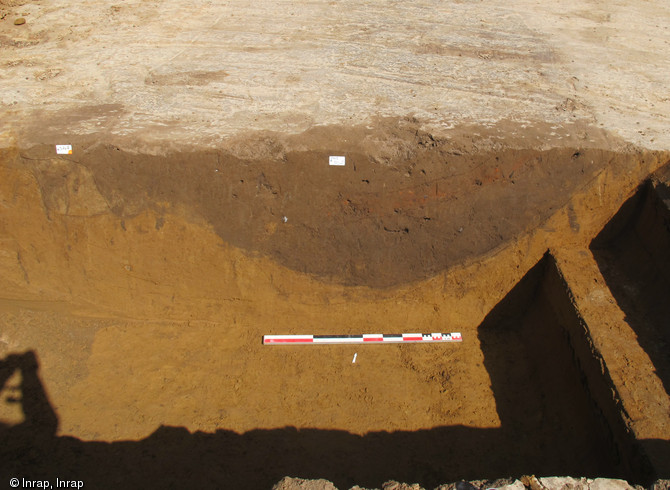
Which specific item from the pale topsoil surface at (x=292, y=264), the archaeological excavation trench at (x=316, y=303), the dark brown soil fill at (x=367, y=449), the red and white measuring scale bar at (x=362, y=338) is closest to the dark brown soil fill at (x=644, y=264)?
the archaeological excavation trench at (x=316, y=303)

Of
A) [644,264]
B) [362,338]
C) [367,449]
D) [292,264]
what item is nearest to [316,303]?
[292,264]

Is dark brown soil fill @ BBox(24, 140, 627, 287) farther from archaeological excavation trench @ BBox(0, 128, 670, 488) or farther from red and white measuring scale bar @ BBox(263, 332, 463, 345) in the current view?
red and white measuring scale bar @ BBox(263, 332, 463, 345)

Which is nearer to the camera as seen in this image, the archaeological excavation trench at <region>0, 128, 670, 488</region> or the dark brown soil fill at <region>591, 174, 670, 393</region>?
the dark brown soil fill at <region>591, 174, 670, 393</region>

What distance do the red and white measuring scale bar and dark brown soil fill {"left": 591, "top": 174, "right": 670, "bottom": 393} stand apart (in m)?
1.68

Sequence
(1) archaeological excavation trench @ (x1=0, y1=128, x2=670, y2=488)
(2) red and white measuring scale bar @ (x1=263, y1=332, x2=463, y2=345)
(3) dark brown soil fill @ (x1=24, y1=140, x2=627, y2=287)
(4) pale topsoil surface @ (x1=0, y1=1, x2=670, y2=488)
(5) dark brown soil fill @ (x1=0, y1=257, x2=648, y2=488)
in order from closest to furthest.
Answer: (5) dark brown soil fill @ (x1=0, y1=257, x2=648, y2=488) < (1) archaeological excavation trench @ (x1=0, y1=128, x2=670, y2=488) < (4) pale topsoil surface @ (x1=0, y1=1, x2=670, y2=488) < (3) dark brown soil fill @ (x1=24, y1=140, x2=627, y2=287) < (2) red and white measuring scale bar @ (x1=263, y1=332, x2=463, y2=345)

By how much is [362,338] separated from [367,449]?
3.91 ft

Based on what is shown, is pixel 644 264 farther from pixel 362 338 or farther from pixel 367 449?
pixel 367 449

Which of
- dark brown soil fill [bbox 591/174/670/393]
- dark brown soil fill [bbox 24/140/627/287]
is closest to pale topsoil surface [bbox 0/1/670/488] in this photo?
dark brown soil fill [bbox 24/140/627/287]

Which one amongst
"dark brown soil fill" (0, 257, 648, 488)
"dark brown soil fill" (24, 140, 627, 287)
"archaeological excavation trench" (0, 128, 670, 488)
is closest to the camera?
"dark brown soil fill" (0, 257, 648, 488)

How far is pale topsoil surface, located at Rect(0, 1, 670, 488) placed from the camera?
4.57 metres

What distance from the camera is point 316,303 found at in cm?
536

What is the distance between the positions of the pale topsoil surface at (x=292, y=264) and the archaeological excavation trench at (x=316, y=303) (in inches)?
0.9

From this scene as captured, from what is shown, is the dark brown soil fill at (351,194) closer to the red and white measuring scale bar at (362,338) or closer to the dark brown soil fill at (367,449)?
the red and white measuring scale bar at (362,338)

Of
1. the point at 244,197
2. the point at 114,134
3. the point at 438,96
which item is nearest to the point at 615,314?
the point at 438,96
